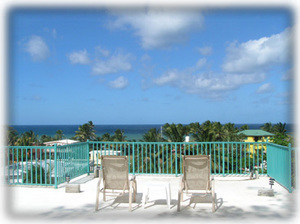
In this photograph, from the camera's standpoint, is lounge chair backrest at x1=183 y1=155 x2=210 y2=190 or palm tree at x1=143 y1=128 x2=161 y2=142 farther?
palm tree at x1=143 y1=128 x2=161 y2=142

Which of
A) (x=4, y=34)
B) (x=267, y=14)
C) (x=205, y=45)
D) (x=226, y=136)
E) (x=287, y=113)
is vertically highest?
(x=205, y=45)

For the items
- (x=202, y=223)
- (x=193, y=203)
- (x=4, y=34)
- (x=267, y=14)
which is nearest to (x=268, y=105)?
(x=267, y=14)

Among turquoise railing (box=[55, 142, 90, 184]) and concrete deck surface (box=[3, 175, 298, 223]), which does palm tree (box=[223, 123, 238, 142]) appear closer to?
turquoise railing (box=[55, 142, 90, 184])

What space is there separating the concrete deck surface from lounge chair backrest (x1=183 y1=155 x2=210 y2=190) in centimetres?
33

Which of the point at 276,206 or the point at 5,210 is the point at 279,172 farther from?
the point at 5,210

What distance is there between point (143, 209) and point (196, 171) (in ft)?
3.39

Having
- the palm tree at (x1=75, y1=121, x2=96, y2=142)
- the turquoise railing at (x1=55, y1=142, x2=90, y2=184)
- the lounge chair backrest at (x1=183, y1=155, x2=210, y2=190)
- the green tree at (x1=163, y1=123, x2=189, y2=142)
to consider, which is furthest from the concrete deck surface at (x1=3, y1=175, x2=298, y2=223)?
the palm tree at (x1=75, y1=121, x2=96, y2=142)

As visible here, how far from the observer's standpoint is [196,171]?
4.68 metres

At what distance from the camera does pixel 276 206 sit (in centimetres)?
461

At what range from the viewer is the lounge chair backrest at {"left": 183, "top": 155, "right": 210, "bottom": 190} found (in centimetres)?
466

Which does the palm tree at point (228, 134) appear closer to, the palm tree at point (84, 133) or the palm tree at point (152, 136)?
the palm tree at point (152, 136)

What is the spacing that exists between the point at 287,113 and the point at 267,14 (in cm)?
182

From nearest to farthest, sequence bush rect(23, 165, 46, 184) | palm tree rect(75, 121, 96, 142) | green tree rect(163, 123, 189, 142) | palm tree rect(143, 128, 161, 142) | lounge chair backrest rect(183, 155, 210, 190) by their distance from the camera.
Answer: lounge chair backrest rect(183, 155, 210, 190), bush rect(23, 165, 46, 184), green tree rect(163, 123, 189, 142), palm tree rect(143, 128, 161, 142), palm tree rect(75, 121, 96, 142)

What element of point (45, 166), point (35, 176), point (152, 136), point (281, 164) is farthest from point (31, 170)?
point (152, 136)
